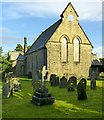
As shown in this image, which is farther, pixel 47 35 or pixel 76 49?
pixel 47 35

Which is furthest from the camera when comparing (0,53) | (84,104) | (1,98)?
(0,53)

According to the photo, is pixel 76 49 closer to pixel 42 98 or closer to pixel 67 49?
pixel 67 49

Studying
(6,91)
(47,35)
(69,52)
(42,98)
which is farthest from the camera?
(47,35)

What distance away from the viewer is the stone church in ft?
122

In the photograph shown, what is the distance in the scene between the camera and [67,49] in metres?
38.3

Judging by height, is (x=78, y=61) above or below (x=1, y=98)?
above

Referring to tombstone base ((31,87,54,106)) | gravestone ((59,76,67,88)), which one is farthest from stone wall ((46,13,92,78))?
tombstone base ((31,87,54,106))

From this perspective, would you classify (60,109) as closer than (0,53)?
Yes

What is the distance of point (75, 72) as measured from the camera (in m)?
38.9

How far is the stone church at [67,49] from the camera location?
3712 cm

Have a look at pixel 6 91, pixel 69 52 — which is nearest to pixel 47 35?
pixel 69 52

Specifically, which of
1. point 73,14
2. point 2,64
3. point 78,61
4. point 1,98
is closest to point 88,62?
point 78,61

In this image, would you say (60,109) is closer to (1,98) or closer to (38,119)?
(38,119)

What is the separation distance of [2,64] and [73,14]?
14.6 m
